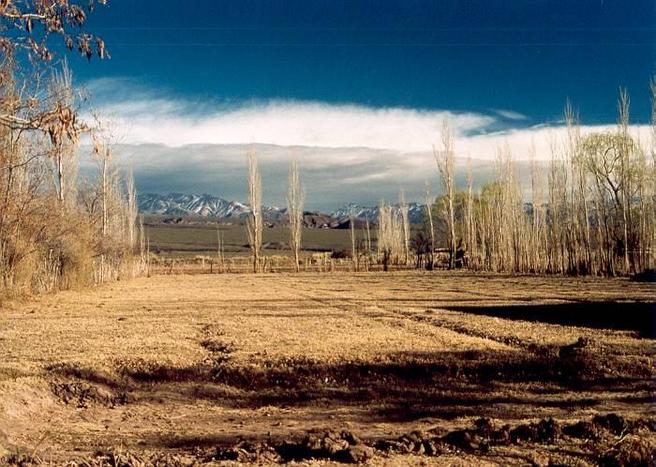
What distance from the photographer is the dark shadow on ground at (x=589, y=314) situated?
13.6m

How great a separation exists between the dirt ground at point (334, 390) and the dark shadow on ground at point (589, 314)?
112mm

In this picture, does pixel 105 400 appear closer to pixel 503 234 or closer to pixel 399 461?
pixel 399 461

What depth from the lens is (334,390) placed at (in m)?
8.20

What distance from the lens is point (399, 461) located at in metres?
5.14

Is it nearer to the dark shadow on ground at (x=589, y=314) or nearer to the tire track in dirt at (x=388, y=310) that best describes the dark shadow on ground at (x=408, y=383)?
the tire track in dirt at (x=388, y=310)

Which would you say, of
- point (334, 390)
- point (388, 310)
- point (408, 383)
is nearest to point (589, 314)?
point (388, 310)

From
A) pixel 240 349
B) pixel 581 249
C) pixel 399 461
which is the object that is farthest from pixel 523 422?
pixel 581 249

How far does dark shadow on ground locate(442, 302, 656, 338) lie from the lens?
1355 cm

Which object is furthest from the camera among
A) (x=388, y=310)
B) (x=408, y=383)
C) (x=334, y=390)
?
(x=388, y=310)

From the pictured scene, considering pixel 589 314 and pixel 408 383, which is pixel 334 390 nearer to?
pixel 408 383

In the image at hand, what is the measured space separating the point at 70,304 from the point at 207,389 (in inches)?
583

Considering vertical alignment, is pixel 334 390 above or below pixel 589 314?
above

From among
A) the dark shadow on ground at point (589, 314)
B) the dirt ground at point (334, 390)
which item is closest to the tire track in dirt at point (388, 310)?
the dirt ground at point (334, 390)

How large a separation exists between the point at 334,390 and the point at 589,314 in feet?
31.8
